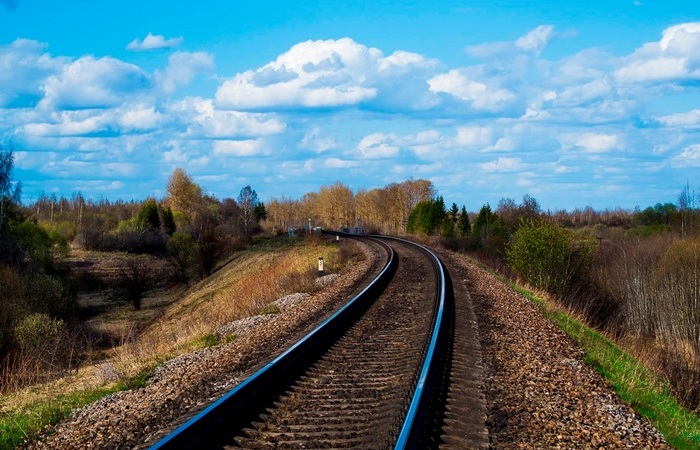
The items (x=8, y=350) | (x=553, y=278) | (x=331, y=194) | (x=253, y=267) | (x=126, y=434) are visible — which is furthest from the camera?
(x=331, y=194)

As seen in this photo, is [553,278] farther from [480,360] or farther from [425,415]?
[425,415]

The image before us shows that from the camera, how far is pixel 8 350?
24859 millimetres

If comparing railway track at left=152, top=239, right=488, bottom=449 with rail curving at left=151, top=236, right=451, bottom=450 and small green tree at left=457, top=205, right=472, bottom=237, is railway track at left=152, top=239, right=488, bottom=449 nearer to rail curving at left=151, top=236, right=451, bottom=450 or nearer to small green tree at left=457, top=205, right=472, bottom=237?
rail curving at left=151, top=236, right=451, bottom=450

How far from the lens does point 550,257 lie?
30094 mm

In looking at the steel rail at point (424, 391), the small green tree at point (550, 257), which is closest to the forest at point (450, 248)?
the small green tree at point (550, 257)

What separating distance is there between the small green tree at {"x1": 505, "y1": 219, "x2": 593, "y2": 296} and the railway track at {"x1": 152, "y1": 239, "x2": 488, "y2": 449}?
1813cm

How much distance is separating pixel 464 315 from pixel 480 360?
16.3 feet

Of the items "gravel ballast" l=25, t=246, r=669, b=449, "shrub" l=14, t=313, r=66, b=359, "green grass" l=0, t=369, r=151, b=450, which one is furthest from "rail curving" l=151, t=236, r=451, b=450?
"shrub" l=14, t=313, r=66, b=359

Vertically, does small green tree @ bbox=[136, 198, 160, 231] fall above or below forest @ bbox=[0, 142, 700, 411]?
above

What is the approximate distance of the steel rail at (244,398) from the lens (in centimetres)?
593

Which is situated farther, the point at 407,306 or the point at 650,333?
the point at 650,333

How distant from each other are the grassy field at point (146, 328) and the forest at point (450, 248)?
1663 mm

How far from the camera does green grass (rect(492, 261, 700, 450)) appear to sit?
26.1 ft

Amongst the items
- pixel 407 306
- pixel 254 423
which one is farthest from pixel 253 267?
pixel 254 423
